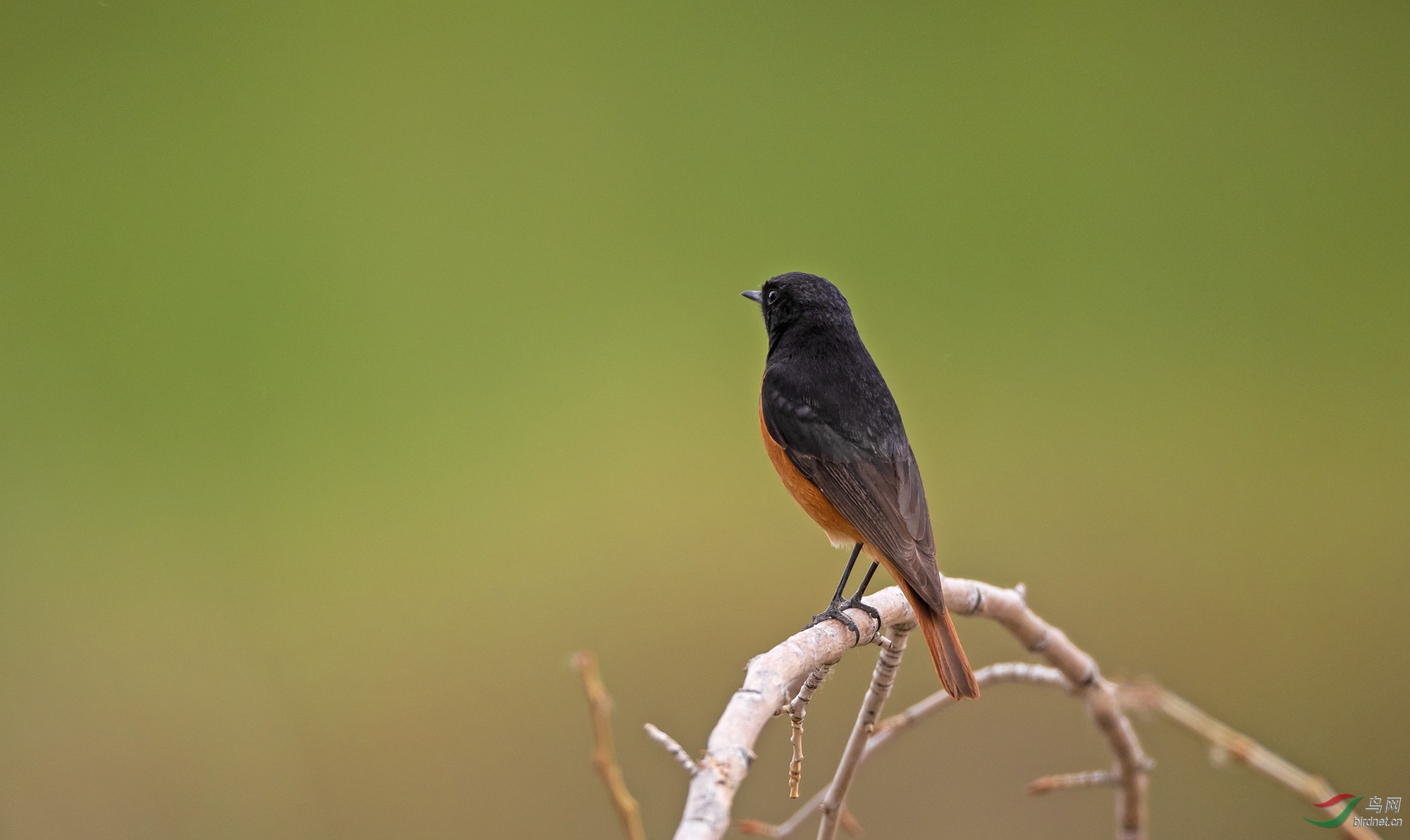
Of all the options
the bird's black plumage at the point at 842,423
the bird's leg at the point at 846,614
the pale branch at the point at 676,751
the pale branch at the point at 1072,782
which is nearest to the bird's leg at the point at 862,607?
the bird's leg at the point at 846,614

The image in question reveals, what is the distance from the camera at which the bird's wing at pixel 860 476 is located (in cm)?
181

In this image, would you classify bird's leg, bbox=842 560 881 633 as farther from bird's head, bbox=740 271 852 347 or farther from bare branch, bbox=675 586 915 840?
bird's head, bbox=740 271 852 347

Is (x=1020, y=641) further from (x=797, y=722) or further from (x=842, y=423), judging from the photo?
(x=797, y=722)

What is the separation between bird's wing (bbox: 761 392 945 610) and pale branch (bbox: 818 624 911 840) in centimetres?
21

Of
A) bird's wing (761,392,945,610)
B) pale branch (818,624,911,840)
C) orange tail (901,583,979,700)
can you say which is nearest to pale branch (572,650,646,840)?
pale branch (818,624,911,840)

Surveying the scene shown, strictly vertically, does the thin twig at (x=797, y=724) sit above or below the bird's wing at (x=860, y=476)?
below

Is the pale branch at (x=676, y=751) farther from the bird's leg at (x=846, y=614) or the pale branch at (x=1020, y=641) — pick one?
the bird's leg at (x=846, y=614)

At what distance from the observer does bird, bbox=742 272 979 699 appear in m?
1.78

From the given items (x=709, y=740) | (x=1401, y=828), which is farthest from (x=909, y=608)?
(x=1401, y=828)

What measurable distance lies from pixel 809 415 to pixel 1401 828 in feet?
9.04

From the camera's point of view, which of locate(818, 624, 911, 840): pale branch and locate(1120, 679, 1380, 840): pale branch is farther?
locate(818, 624, 911, 840): pale branch

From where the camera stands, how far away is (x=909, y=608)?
70.8 inches

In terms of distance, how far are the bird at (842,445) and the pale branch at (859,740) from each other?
3.6 inches

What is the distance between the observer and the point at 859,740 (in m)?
1.56
